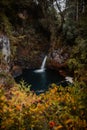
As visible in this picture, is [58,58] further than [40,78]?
Yes

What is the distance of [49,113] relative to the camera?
323cm

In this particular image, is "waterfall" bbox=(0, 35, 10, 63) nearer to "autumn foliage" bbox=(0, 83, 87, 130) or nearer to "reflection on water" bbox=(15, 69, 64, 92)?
"reflection on water" bbox=(15, 69, 64, 92)

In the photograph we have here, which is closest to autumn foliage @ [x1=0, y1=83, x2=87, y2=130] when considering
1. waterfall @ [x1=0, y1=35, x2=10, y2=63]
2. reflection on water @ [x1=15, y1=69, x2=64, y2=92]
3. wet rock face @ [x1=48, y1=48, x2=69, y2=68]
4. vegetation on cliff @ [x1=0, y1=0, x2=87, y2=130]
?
vegetation on cliff @ [x1=0, y1=0, x2=87, y2=130]

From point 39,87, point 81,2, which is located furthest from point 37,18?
point 39,87

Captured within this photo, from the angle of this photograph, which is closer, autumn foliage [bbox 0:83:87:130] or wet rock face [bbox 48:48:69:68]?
autumn foliage [bbox 0:83:87:130]

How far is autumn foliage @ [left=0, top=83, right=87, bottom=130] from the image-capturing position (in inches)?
114

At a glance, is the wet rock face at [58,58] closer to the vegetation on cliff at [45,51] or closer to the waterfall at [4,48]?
the vegetation on cliff at [45,51]

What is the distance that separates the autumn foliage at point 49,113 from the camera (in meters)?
2.91

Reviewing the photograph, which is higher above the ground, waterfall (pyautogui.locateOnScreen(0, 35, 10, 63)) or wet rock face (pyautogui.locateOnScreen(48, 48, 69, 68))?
waterfall (pyautogui.locateOnScreen(0, 35, 10, 63))

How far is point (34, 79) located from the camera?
1595 centimetres

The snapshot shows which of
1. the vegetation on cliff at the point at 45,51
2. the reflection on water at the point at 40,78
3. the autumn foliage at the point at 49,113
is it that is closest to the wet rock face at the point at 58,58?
the vegetation on cliff at the point at 45,51

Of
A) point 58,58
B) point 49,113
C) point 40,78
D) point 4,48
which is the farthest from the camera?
point 58,58

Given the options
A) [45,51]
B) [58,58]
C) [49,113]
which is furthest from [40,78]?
[49,113]

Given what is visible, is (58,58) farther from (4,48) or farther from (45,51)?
(4,48)
